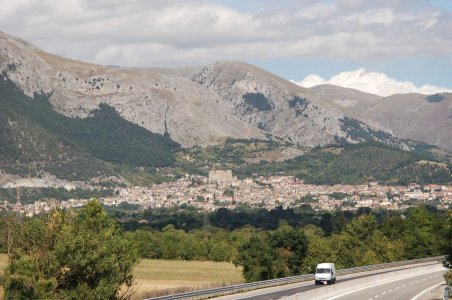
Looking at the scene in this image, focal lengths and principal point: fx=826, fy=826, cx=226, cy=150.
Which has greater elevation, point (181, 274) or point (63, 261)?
point (63, 261)

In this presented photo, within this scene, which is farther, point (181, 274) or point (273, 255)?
point (181, 274)

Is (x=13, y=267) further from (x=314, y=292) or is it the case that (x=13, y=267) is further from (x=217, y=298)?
(x=314, y=292)

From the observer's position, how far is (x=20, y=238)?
77.7 meters

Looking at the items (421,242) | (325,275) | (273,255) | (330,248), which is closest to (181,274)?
(273,255)

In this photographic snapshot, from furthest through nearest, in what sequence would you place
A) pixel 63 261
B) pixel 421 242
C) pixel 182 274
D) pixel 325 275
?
pixel 421 242
pixel 182 274
pixel 325 275
pixel 63 261

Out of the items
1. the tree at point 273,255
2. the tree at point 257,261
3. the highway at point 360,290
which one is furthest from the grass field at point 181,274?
the highway at point 360,290

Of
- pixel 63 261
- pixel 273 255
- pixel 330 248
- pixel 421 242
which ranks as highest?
pixel 63 261

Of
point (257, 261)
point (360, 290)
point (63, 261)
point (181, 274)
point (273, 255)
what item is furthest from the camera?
point (181, 274)

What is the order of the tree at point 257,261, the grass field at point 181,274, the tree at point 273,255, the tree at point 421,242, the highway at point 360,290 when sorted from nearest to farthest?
the highway at point 360,290, the grass field at point 181,274, the tree at point 257,261, the tree at point 273,255, the tree at point 421,242

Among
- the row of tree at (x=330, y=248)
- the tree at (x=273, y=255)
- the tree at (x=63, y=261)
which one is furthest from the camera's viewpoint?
the row of tree at (x=330, y=248)

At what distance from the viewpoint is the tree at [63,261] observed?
70.8m

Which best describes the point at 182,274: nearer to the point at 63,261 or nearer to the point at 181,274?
the point at 181,274

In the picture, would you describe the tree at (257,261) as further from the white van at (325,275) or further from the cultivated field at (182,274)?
the white van at (325,275)

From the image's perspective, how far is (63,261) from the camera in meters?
75.0
